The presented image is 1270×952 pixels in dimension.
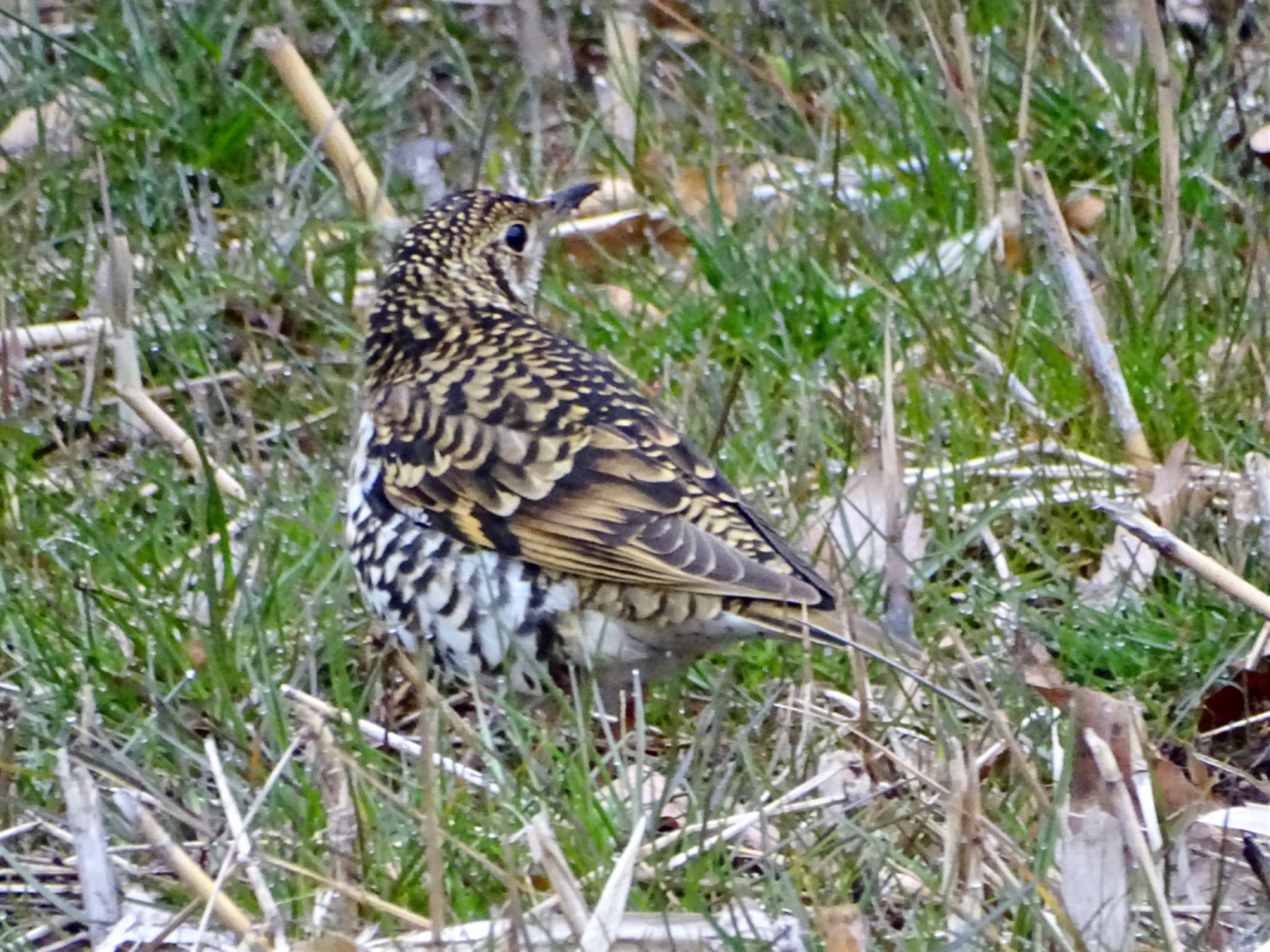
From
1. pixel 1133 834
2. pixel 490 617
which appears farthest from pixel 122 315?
pixel 1133 834

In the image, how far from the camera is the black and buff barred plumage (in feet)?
12.2

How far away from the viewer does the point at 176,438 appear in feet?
14.4

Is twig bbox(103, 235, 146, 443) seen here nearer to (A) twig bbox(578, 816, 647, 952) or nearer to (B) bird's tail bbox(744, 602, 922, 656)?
(B) bird's tail bbox(744, 602, 922, 656)

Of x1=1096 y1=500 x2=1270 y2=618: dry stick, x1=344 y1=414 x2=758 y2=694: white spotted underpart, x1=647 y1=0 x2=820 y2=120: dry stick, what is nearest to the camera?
x1=1096 y1=500 x2=1270 y2=618: dry stick

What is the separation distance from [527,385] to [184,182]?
194cm

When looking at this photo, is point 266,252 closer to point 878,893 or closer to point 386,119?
point 386,119

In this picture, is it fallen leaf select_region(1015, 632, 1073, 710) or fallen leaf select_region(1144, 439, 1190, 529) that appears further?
fallen leaf select_region(1144, 439, 1190, 529)

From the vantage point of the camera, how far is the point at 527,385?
161 inches

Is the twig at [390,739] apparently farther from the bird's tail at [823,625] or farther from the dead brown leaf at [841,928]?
the dead brown leaf at [841,928]

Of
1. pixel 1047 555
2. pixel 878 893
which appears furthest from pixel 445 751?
pixel 1047 555

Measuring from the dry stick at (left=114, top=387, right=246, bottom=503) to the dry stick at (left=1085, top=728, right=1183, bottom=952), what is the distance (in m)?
2.04

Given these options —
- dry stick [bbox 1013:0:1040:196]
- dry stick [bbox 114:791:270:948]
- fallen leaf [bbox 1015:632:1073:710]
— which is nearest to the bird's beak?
dry stick [bbox 1013:0:1040:196]

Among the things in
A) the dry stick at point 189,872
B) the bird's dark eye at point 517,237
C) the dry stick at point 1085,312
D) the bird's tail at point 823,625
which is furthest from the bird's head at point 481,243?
the dry stick at point 189,872

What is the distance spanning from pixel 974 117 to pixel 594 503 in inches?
64.2
